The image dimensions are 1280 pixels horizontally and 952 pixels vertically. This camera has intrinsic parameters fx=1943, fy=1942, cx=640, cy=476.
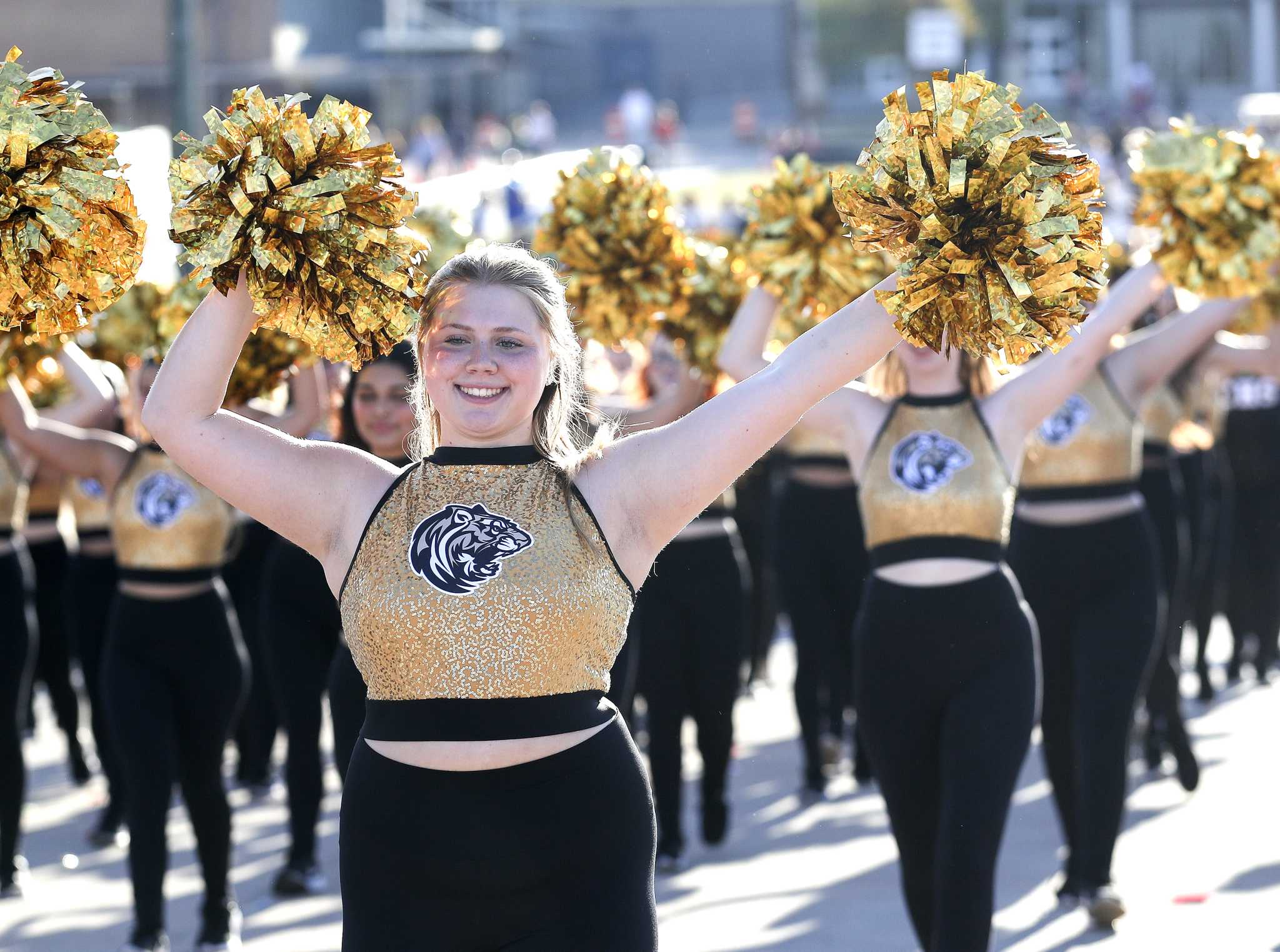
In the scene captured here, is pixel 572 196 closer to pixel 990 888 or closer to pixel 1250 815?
pixel 990 888

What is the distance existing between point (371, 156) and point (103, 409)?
3.61 meters

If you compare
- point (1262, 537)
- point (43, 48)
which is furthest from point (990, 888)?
point (43, 48)

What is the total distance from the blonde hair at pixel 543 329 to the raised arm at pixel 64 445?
2.88 meters

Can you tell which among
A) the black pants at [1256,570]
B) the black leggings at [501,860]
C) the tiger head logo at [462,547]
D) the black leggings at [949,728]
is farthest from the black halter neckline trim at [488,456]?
the black pants at [1256,570]

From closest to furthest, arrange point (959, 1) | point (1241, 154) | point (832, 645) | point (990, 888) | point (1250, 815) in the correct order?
point (990, 888) → point (1241, 154) → point (1250, 815) → point (832, 645) → point (959, 1)

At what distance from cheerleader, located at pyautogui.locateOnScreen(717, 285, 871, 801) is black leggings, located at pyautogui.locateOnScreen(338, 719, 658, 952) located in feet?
15.4

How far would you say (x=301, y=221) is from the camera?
298 centimetres

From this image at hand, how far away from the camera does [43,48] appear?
28109mm

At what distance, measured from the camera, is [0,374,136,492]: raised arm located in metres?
5.99

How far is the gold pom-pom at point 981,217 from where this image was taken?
298 cm

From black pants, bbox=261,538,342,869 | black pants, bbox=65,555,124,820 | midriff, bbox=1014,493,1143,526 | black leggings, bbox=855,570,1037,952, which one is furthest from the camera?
black pants, bbox=65,555,124,820

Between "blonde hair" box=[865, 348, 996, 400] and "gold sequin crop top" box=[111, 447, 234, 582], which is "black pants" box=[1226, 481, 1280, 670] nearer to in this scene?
"blonde hair" box=[865, 348, 996, 400]

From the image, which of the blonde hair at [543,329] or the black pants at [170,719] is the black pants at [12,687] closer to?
the black pants at [170,719]

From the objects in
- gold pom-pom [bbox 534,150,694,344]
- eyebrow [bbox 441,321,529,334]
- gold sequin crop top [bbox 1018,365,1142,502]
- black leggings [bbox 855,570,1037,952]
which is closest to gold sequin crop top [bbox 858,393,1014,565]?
black leggings [bbox 855,570,1037,952]
